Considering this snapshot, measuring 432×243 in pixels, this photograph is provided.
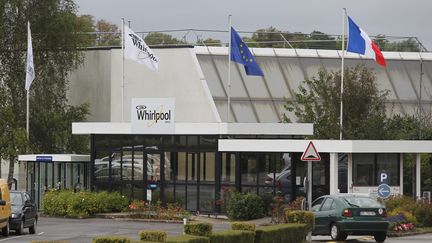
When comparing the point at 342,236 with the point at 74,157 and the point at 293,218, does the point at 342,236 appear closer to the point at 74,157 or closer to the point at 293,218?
the point at 293,218

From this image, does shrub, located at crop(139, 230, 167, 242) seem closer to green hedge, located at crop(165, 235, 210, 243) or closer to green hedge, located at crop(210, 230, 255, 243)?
green hedge, located at crop(165, 235, 210, 243)

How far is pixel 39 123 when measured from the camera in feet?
207

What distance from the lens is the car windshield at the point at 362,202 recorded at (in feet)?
103

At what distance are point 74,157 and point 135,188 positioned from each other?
11.9ft

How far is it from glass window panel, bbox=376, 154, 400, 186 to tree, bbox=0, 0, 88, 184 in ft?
83.7

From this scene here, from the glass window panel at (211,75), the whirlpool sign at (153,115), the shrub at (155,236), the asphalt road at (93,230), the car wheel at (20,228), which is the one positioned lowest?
the asphalt road at (93,230)

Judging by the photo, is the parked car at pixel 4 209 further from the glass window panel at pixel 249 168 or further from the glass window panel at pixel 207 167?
the glass window panel at pixel 249 168

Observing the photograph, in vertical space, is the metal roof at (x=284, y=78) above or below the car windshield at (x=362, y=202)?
above

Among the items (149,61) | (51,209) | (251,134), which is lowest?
(51,209)

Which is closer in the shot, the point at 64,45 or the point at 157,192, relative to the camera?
the point at 157,192

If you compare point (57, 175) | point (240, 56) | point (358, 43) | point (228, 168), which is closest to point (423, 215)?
point (228, 168)

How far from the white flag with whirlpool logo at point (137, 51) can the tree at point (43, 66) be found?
15.2m

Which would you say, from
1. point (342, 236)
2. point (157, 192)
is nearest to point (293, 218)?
point (342, 236)

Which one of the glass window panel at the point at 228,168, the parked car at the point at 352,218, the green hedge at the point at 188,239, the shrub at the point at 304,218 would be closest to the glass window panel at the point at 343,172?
the glass window panel at the point at 228,168
